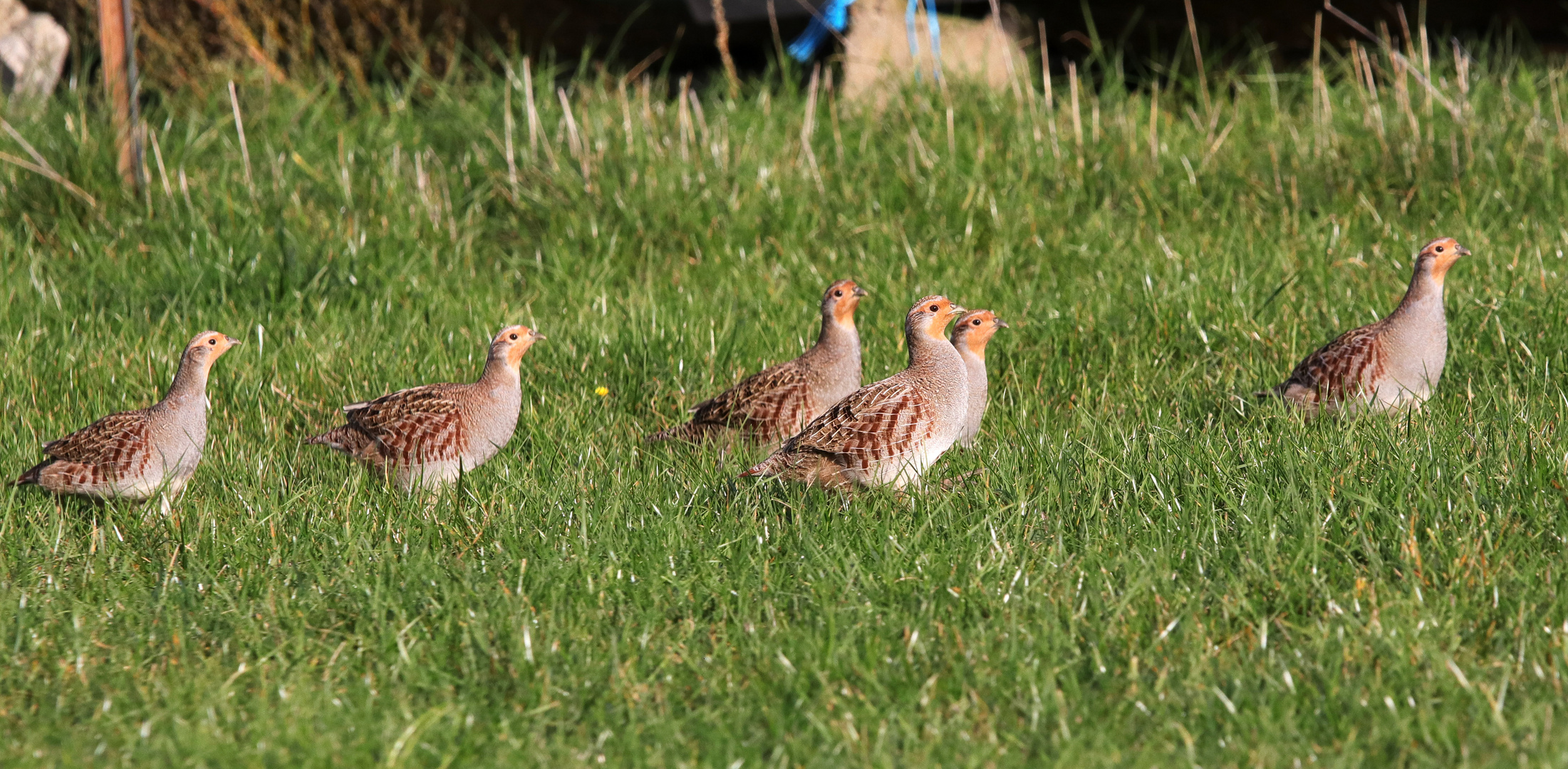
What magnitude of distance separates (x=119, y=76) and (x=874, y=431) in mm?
5830

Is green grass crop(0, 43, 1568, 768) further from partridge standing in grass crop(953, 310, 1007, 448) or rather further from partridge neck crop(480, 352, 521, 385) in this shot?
partridge neck crop(480, 352, 521, 385)

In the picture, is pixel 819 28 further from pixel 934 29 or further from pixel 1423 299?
pixel 1423 299

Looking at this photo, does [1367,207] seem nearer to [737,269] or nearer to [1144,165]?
[1144,165]

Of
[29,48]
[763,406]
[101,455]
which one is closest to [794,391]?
[763,406]

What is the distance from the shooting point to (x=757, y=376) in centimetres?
596

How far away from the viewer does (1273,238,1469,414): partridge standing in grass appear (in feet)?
18.0

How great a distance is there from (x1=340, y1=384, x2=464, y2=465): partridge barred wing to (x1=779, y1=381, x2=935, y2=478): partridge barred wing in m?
1.31

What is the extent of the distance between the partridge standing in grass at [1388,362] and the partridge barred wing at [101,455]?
13.9 feet

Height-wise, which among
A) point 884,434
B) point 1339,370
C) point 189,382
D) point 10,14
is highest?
point 10,14

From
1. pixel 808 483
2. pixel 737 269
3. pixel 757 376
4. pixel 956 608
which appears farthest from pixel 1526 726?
pixel 737 269

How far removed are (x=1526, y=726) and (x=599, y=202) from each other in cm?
598

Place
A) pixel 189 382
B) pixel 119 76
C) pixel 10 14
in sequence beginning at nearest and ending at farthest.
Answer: pixel 189 382 → pixel 119 76 → pixel 10 14

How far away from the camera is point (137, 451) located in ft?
16.5

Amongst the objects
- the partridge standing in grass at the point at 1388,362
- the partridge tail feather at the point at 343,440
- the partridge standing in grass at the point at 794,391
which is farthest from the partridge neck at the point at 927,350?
the partridge tail feather at the point at 343,440
